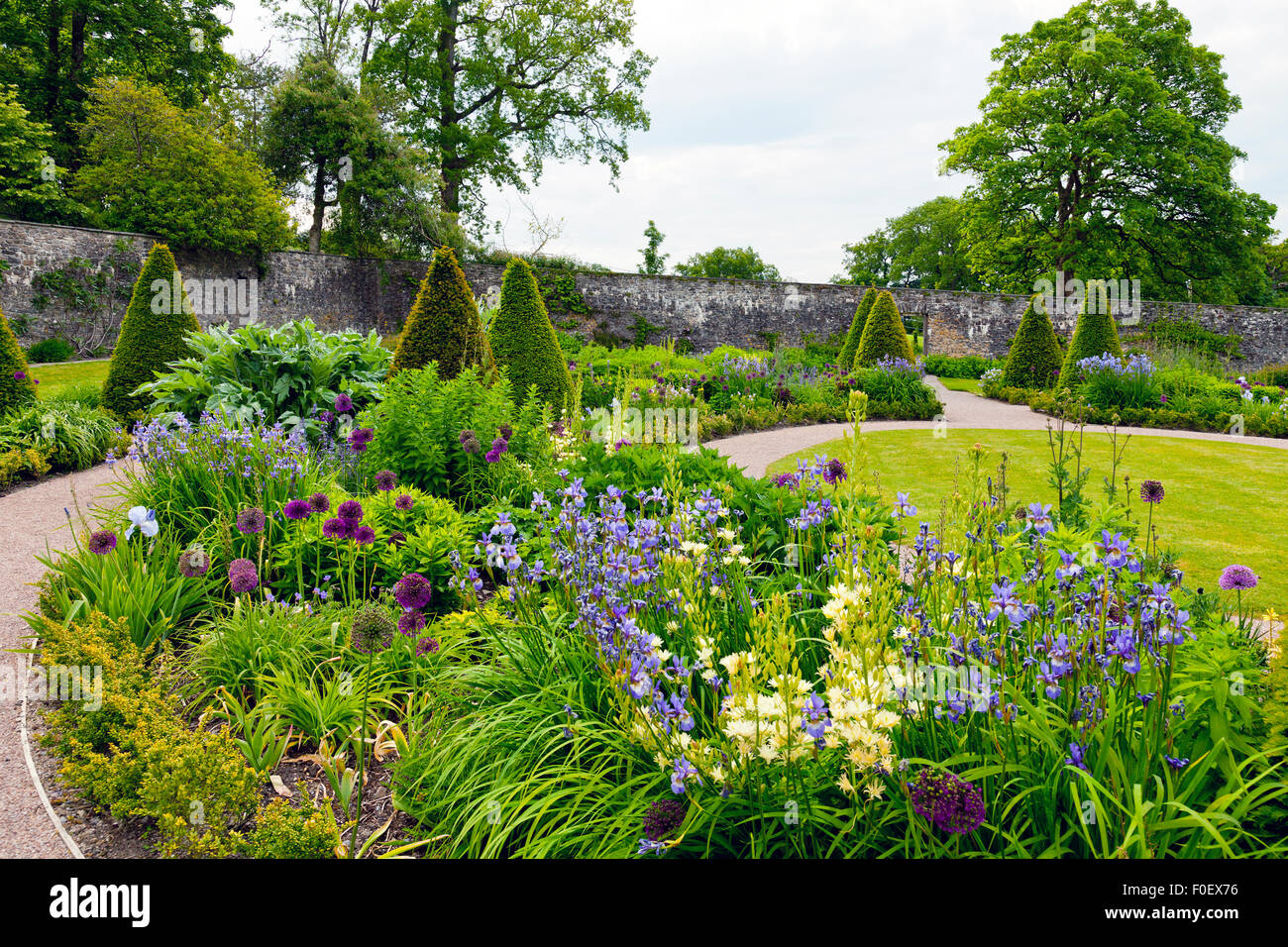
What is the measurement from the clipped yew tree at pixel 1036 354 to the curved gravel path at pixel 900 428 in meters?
1.55

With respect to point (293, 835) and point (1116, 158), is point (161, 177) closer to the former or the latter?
point (293, 835)

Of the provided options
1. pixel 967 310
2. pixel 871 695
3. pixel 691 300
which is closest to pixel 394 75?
pixel 691 300

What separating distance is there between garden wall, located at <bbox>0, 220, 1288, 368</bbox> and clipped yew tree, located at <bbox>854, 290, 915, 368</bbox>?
7.96 m

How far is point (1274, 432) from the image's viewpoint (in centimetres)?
1179

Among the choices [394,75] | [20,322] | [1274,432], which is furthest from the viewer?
[394,75]

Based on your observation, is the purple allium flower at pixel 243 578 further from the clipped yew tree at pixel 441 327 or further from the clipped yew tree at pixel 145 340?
the clipped yew tree at pixel 145 340

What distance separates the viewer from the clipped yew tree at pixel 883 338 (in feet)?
51.7

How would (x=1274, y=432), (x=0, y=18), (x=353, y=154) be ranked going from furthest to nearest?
(x=353, y=154) → (x=0, y=18) → (x=1274, y=432)

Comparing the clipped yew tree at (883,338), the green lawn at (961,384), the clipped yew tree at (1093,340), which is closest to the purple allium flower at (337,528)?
the clipped yew tree at (883,338)

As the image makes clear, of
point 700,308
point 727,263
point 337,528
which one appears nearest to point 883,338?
point 700,308

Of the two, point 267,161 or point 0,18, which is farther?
point 267,161

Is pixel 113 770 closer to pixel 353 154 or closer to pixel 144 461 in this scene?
pixel 144 461

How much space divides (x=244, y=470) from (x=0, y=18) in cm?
2662

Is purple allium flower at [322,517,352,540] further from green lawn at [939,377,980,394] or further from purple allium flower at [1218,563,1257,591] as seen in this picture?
green lawn at [939,377,980,394]
